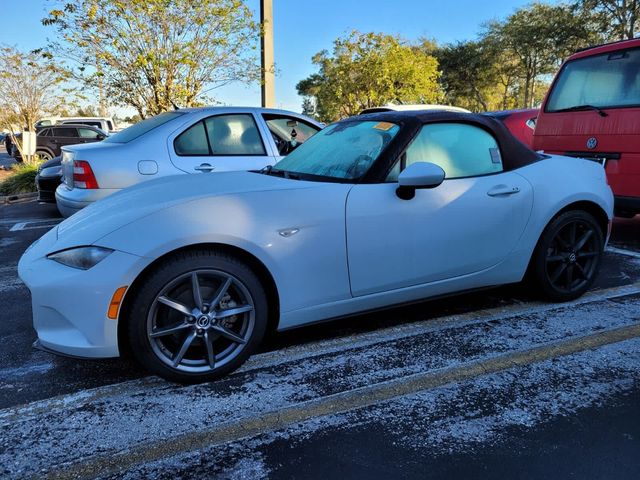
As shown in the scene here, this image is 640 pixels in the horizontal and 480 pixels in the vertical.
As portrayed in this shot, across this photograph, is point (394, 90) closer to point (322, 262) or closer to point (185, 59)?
point (185, 59)

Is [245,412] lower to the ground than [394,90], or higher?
lower

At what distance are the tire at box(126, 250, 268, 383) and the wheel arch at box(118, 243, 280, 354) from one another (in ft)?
0.08

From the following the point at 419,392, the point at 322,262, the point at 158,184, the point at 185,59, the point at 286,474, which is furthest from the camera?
the point at 185,59

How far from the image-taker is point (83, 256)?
7.79ft

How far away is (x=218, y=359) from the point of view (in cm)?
260

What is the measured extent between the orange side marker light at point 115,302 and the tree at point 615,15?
87.4ft

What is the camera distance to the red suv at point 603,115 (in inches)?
189

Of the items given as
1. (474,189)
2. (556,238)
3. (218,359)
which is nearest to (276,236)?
(218,359)

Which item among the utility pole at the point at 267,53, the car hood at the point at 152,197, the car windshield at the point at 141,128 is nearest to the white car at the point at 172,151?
the car windshield at the point at 141,128

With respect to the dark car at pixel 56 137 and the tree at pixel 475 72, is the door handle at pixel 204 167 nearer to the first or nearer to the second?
the dark car at pixel 56 137

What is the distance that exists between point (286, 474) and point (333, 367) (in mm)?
875

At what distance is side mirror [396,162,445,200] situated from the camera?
9.15 feet

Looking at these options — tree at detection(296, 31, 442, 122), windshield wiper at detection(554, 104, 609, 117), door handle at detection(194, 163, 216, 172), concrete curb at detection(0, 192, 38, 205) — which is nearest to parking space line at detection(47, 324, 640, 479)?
windshield wiper at detection(554, 104, 609, 117)

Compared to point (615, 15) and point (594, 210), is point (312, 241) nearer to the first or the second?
point (594, 210)
